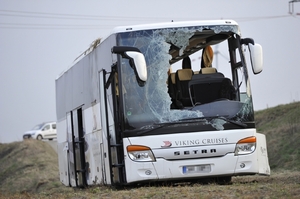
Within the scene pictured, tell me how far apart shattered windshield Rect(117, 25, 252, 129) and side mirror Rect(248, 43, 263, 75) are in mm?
420

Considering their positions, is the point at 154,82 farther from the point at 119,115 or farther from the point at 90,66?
the point at 90,66

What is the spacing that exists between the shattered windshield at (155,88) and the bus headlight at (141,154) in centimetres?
39

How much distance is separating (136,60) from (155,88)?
2.52 ft

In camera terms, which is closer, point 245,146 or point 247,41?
point 245,146

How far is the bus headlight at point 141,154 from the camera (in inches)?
562

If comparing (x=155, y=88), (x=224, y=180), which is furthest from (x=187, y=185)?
(x=155, y=88)

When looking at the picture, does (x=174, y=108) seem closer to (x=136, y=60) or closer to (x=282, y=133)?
(x=136, y=60)

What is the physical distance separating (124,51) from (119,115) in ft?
3.91

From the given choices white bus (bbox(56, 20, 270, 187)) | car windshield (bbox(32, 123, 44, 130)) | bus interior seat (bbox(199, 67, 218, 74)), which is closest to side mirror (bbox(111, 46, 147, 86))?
white bus (bbox(56, 20, 270, 187))

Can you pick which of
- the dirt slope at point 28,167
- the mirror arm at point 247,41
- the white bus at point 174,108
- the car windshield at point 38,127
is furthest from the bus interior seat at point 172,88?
the car windshield at point 38,127

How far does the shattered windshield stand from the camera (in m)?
14.5

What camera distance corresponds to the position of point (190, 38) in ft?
50.4

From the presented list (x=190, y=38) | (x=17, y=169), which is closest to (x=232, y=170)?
(x=190, y=38)

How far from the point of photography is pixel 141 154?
14281 millimetres
